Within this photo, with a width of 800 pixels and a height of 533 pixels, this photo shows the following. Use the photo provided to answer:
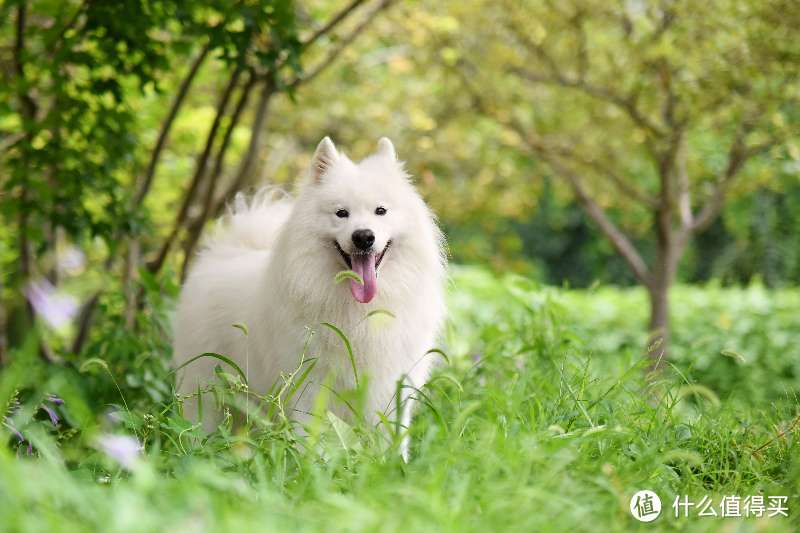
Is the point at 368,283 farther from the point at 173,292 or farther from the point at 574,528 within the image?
the point at 173,292

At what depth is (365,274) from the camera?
3379 millimetres

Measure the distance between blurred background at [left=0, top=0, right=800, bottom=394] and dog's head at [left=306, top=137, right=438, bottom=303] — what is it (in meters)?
0.37

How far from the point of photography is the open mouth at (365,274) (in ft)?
11.0

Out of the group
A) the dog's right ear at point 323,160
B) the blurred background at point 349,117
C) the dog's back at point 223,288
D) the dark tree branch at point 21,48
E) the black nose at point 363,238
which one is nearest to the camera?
the black nose at point 363,238

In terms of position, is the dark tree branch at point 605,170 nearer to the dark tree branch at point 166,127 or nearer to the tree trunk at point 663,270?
the tree trunk at point 663,270

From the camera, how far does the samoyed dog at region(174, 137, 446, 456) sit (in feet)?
11.0

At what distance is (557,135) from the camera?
850 cm

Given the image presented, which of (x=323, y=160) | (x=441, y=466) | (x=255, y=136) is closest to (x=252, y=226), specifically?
(x=323, y=160)

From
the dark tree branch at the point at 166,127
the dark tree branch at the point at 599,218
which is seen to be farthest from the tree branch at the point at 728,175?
the dark tree branch at the point at 166,127

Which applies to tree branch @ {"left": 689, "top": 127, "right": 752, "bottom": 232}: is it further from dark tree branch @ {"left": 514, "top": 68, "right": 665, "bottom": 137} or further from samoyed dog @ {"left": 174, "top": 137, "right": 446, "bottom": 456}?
samoyed dog @ {"left": 174, "top": 137, "right": 446, "bottom": 456}

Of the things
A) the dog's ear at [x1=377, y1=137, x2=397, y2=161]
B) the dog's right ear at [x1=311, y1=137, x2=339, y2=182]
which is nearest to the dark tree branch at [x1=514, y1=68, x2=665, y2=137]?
the dog's ear at [x1=377, y1=137, x2=397, y2=161]

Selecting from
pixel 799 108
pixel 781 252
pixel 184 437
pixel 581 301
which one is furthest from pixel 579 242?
pixel 184 437

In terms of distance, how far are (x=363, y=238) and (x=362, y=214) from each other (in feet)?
0.52

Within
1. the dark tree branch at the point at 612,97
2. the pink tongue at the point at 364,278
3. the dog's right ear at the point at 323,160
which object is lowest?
the pink tongue at the point at 364,278
